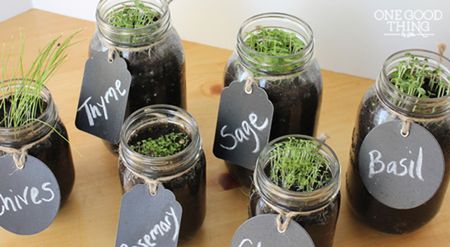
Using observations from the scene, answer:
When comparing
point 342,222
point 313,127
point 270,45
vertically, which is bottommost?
point 342,222

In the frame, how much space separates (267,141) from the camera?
923 millimetres

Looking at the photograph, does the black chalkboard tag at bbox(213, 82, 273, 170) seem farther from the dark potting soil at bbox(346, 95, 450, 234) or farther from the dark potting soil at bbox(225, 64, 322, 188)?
the dark potting soil at bbox(346, 95, 450, 234)

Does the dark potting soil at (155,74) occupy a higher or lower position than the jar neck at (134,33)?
lower

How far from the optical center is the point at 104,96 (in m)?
0.98

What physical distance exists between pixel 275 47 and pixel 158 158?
26 centimetres

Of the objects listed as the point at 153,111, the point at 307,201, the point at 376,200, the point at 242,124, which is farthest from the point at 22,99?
the point at 376,200

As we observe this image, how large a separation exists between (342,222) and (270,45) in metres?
0.30

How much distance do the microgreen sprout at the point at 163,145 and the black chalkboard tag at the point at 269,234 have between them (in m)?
0.15

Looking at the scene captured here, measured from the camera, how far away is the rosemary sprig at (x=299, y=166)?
2.69 ft

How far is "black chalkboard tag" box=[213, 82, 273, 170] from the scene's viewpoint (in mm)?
913

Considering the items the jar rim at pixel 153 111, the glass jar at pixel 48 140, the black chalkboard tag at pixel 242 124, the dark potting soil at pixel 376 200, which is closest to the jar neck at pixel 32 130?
the glass jar at pixel 48 140

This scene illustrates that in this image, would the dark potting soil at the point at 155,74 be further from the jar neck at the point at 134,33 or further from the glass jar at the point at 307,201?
the glass jar at the point at 307,201

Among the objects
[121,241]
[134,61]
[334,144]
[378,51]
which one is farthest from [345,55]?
[121,241]

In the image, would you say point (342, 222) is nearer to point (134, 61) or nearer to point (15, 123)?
point (134, 61)
